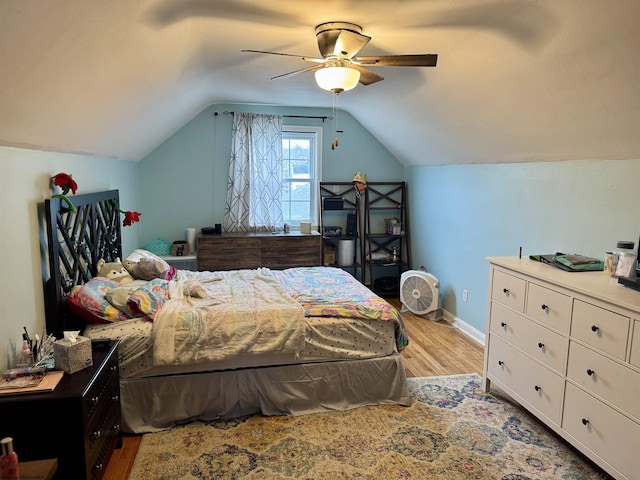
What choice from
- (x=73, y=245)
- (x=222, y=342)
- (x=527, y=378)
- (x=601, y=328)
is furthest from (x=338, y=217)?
(x=601, y=328)

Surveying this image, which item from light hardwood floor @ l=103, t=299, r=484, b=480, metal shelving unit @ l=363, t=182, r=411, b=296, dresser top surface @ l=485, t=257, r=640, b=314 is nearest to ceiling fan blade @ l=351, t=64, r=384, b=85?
dresser top surface @ l=485, t=257, r=640, b=314

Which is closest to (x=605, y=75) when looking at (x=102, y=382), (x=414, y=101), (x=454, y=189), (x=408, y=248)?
(x=414, y=101)

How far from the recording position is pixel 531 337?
2629mm

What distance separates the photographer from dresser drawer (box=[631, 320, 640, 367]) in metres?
1.93

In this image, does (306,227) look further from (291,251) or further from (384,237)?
(384,237)

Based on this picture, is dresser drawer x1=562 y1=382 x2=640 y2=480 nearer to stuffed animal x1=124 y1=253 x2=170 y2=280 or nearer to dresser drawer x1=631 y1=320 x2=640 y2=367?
dresser drawer x1=631 y1=320 x2=640 y2=367

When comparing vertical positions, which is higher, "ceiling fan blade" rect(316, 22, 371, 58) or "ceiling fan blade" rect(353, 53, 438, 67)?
"ceiling fan blade" rect(316, 22, 371, 58)

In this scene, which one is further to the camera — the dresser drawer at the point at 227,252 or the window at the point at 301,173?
the window at the point at 301,173

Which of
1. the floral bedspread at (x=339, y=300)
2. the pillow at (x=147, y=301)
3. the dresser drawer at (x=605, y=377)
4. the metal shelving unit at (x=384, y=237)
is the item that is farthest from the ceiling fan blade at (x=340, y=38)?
the metal shelving unit at (x=384, y=237)

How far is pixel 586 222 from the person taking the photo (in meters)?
2.93

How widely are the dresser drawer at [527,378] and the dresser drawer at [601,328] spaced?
334mm

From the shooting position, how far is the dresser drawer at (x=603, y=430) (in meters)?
1.97

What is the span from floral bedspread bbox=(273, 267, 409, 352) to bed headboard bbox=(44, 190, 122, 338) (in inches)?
55.5

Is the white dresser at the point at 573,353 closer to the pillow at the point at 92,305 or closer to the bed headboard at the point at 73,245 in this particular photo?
the pillow at the point at 92,305
